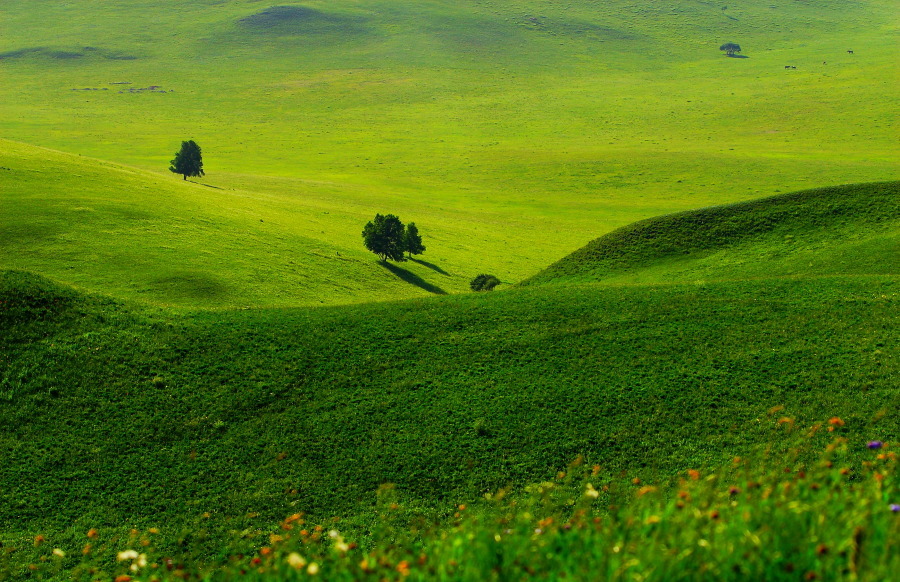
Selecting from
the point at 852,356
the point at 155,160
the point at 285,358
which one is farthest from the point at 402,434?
the point at 155,160

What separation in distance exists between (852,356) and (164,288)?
47.5 meters

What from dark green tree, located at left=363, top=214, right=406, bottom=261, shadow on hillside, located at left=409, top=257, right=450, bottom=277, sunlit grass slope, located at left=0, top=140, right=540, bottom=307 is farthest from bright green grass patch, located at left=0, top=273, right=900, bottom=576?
shadow on hillside, located at left=409, top=257, right=450, bottom=277

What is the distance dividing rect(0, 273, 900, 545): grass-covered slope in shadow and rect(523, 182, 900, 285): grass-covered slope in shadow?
37.4 feet

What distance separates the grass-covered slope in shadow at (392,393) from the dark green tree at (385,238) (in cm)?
4147

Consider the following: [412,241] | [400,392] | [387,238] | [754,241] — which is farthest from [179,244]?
[754,241]

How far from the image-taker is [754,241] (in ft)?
173

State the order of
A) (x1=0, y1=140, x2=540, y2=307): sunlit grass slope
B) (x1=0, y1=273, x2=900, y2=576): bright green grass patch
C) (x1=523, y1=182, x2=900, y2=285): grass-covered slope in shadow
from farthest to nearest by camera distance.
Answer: (x1=0, y1=140, x2=540, y2=307): sunlit grass slope
(x1=523, y1=182, x2=900, y2=285): grass-covered slope in shadow
(x1=0, y1=273, x2=900, y2=576): bright green grass patch

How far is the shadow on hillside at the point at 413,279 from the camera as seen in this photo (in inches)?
2830

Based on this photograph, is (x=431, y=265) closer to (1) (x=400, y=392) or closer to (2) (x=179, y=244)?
(2) (x=179, y=244)

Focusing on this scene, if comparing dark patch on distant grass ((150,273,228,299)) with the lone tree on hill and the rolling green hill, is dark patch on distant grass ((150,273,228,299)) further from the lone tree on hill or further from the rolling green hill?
the lone tree on hill

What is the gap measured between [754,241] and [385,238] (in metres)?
39.4

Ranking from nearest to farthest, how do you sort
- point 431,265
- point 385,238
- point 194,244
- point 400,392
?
point 400,392, point 194,244, point 385,238, point 431,265

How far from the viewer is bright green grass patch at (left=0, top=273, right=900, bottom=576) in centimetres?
2327

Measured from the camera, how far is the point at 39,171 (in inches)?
3103
